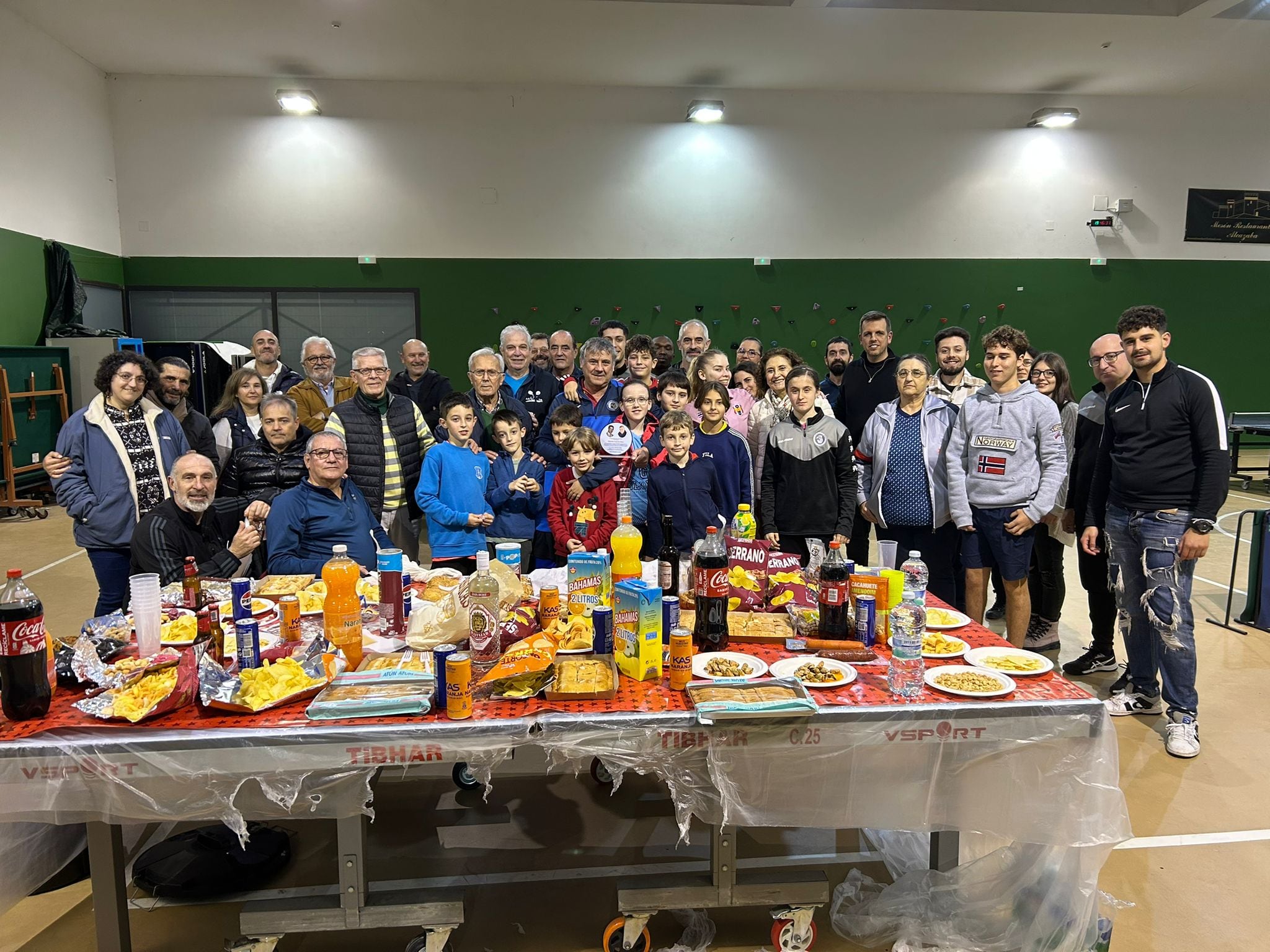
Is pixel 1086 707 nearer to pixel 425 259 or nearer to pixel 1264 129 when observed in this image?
pixel 425 259

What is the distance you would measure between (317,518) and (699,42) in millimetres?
7556

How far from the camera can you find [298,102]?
31.1 feet

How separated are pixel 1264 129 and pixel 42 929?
14.7 m

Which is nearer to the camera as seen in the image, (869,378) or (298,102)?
(869,378)

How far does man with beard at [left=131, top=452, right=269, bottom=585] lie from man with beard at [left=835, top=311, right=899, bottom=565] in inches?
142

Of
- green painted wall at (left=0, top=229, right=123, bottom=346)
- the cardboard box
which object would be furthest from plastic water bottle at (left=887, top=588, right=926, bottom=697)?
green painted wall at (left=0, top=229, right=123, bottom=346)

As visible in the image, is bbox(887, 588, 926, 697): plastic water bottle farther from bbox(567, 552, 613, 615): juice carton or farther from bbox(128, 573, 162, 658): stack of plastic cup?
bbox(128, 573, 162, 658): stack of plastic cup

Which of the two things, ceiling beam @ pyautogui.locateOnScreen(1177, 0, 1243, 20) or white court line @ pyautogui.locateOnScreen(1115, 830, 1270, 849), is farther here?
ceiling beam @ pyautogui.locateOnScreen(1177, 0, 1243, 20)

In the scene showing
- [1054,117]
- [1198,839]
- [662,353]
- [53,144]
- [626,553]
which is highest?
[1054,117]

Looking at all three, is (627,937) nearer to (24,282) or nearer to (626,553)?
(626,553)

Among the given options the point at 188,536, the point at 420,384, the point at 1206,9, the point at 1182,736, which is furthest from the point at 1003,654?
the point at 1206,9

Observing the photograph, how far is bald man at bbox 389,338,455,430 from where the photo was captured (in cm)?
645

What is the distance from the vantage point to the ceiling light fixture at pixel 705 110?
980 cm

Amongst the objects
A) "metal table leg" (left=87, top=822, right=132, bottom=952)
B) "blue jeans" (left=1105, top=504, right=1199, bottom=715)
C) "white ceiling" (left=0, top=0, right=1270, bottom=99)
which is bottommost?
"metal table leg" (left=87, top=822, right=132, bottom=952)
